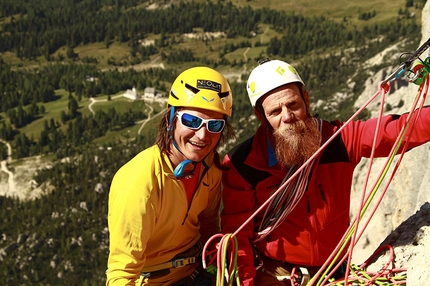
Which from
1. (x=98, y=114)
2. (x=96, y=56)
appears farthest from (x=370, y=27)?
(x=96, y=56)

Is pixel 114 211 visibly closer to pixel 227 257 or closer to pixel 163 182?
pixel 163 182

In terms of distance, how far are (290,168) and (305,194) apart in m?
0.31

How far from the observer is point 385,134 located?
14.6 feet

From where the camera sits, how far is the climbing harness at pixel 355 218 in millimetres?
4004

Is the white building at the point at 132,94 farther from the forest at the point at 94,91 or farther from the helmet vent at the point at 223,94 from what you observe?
the helmet vent at the point at 223,94

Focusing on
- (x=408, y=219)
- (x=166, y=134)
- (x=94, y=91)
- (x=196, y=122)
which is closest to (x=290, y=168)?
(x=196, y=122)

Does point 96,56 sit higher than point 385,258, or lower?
lower

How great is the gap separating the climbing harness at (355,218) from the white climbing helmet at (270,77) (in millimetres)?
774

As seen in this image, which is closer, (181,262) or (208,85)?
(208,85)

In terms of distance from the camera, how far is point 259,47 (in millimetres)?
166625

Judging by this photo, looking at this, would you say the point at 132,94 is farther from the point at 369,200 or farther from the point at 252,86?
the point at 369,200

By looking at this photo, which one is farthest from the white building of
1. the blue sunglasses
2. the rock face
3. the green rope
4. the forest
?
the green rope

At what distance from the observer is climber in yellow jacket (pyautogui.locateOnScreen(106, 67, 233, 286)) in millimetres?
4199

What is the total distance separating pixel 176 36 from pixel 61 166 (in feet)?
305
